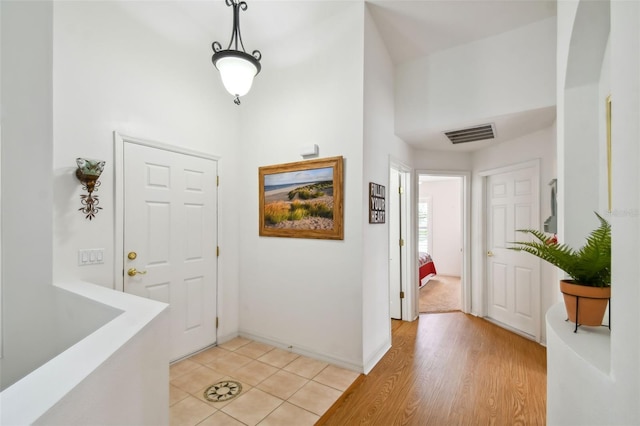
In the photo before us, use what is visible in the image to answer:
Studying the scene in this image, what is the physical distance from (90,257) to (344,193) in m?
2.12

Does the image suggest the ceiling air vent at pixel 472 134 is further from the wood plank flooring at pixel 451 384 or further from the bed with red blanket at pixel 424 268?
the bed with red blanket at pixel 424 268

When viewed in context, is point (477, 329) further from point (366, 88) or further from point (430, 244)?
point (430, 244)

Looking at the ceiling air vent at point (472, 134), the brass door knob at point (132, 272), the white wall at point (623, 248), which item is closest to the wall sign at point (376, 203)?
the ceiling air vent at point (472, 134)

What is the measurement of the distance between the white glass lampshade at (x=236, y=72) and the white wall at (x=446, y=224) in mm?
6358

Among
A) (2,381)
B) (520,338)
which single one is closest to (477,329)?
(520,338)

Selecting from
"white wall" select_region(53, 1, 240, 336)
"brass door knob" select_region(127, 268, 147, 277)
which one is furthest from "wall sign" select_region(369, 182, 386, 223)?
"brass door knob" select_region(127, 268, 147, 277)

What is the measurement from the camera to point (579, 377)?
37.6 inches

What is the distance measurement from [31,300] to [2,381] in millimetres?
557

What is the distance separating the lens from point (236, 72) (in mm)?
1973

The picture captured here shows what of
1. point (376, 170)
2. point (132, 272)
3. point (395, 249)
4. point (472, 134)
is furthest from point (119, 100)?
point (472, 134)

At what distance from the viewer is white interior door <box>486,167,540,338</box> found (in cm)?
335

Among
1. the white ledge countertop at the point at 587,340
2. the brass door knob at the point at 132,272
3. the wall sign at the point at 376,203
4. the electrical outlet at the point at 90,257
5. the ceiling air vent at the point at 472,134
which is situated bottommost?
the brass door knob at the point at 132,272

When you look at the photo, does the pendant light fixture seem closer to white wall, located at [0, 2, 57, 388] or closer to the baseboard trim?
white wall, located at [0, 2, 57, 388]

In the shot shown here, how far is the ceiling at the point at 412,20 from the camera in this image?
2543 mm
